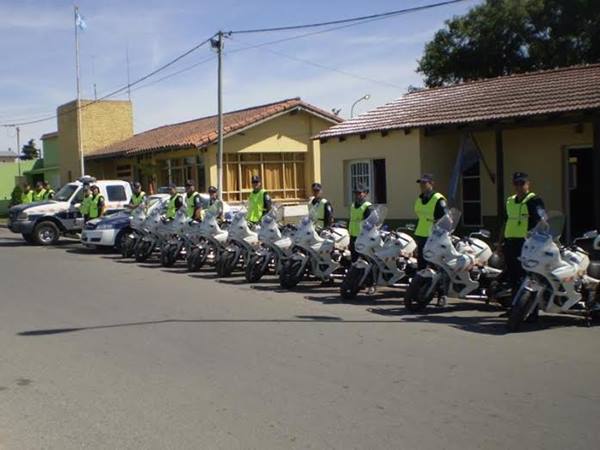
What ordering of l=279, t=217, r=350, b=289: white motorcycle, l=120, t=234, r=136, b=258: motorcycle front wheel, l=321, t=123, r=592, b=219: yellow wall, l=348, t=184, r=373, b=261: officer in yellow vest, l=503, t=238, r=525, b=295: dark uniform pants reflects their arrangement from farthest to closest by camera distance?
l=120, t=234, r=136, b=258: motorcycle front wheel
l=321, t=123, r=592, b=219: yellow wall
l=279, t=217, r=350, b=289: white motorcycle
l=348, t=184, r=373, b=261: officer in yellow vest
l=503, t=238, r=525, b=295: dark uniform pants

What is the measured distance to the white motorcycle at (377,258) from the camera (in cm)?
1131

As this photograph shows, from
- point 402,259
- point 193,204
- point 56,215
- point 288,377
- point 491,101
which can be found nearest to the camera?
point 288,377

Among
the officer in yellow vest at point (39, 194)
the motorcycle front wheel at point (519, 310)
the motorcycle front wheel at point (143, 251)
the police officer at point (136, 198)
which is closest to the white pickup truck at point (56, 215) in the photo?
the police officer at point (136, 198)

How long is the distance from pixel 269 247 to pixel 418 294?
414 centimetres

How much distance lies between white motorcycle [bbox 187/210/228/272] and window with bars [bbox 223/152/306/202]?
46.1ft

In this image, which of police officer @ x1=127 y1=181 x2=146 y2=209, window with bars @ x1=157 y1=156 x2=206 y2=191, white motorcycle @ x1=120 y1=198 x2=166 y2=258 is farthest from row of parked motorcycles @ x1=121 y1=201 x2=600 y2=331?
window with bars @ x1=157 y1=156 x2=206 y2=191

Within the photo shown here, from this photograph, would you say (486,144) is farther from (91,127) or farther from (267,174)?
(91,127)

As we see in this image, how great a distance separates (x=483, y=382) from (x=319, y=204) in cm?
702

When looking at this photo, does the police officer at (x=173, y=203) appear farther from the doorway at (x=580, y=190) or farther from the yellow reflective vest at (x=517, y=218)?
the yellow reflective vest at (x=517, y=218)

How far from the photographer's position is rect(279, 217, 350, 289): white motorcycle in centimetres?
1259

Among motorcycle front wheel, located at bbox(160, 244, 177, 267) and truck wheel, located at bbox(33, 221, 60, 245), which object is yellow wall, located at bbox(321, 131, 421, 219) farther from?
truck wheel, located at bbox(33, 221, 60, 245)

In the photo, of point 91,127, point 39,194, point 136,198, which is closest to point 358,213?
point 136,198

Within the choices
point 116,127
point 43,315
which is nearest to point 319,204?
point 43,315

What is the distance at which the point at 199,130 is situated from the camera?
32094 mm
